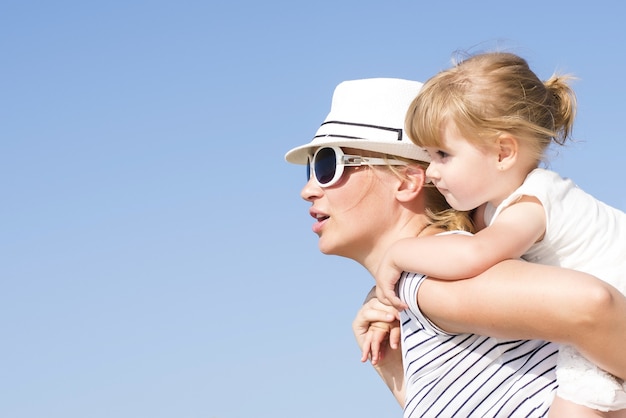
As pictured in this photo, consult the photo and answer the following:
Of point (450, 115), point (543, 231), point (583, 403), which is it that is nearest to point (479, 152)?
point (450, 115)

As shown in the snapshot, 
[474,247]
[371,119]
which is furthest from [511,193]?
[371,119]

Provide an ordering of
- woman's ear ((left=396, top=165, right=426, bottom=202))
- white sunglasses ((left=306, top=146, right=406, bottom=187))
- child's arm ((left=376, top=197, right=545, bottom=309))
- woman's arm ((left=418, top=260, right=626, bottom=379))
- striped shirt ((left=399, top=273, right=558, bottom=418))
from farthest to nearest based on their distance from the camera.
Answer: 1. white sunglasses ((left=306, top=146, right=406, bottom=187))
2. woman's ear ((left=396, top=165, right=426, bottom=202))
3. striped shirt ((left=399, top=273, right=558, bottom=418))
4. child's arm ((left=376, top=197, right=545, bottom=309))
5. woman's arm ((left=418, top=260, right=626, bottom=379))

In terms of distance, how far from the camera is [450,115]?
434 cm

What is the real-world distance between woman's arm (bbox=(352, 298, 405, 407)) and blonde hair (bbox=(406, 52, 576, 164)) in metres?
1.10

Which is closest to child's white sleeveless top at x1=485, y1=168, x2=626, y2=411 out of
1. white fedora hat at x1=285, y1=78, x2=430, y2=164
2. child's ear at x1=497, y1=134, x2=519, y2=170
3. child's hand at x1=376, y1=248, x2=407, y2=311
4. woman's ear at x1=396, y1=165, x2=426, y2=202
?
child's ear at x1=497, y1=134, x2=519, y2=170

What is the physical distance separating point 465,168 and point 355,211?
862 mm

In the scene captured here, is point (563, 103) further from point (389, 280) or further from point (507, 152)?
point (389, 280)

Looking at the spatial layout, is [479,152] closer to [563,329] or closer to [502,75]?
[502,75]

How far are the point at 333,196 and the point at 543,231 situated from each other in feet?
4.53

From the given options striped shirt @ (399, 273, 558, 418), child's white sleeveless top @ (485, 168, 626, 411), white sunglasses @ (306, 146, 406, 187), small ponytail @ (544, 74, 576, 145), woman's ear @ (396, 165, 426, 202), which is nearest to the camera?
child's white sleeveless top @ (485, 168, 626, 411)

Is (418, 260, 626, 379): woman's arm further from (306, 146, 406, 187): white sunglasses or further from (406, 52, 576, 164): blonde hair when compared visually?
(306, 146, 406, 187): white sunglasses

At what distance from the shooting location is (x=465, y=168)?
438 centimetres

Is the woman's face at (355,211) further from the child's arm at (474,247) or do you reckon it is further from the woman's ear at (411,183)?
the child's arm at (474,247)

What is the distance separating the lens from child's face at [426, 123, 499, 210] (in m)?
4.35
